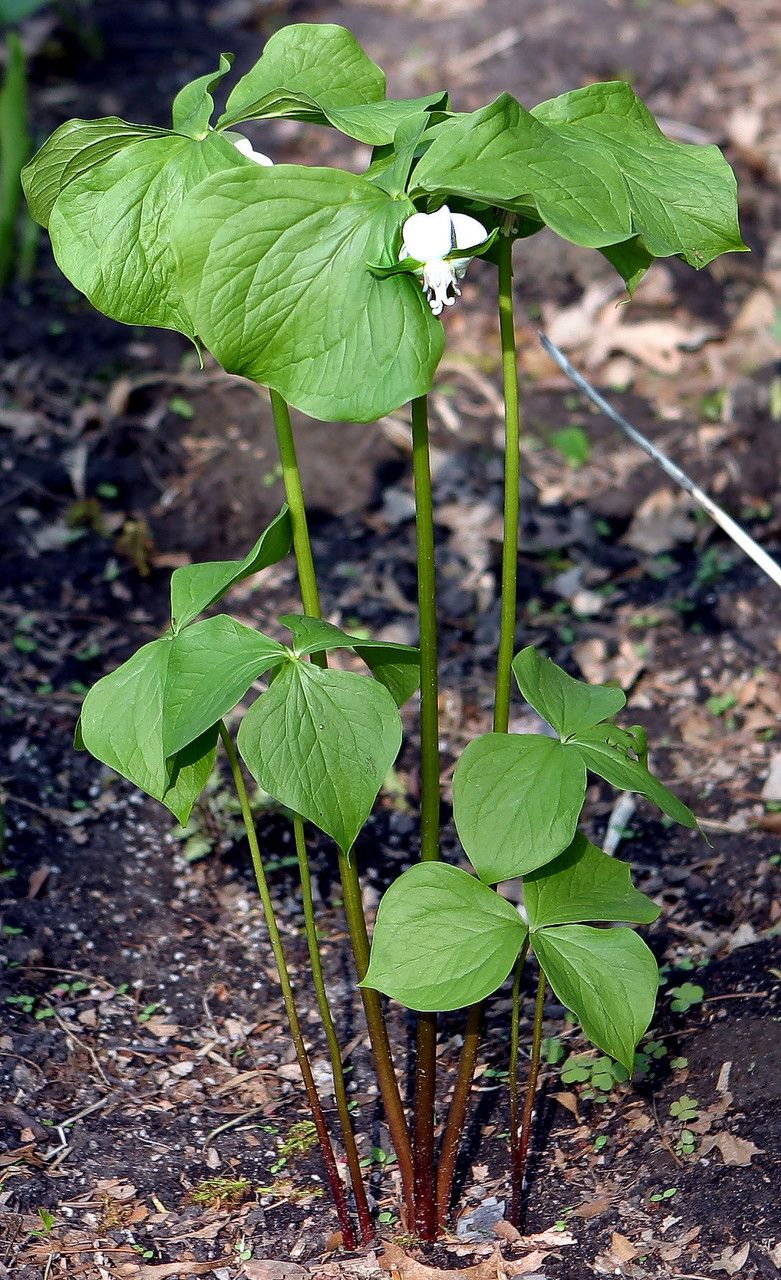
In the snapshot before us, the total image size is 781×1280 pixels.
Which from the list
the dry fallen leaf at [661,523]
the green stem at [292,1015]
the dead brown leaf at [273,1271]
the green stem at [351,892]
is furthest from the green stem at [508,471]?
the dry fallen leaf at [661,523]

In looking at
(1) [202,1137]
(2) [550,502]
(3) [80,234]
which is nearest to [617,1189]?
(1) [202,1137]

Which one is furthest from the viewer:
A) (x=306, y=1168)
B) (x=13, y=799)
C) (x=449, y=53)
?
(x=449, y=53)

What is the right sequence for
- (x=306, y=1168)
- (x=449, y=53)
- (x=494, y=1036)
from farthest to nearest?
(x=449, y=53) → (x=494, y=1036) → (x=306, y=1168)

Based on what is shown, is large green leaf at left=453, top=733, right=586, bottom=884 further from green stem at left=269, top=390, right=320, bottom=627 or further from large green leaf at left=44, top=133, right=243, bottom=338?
large green leaf at left=44, top=133, right=243, bottom=338

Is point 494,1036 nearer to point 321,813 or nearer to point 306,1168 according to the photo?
point 306,1168

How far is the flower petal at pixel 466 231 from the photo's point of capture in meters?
1.14

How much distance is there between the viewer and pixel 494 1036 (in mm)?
2018

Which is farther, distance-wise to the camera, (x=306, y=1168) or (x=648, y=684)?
(x=648, y=684)

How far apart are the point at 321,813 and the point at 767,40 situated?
5.14m

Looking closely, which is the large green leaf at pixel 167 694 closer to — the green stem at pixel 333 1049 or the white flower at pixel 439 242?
the green stem at pixel 333 1049

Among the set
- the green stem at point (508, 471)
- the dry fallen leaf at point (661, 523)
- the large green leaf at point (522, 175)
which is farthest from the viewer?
the dry fallen leaf at point (661, 523)

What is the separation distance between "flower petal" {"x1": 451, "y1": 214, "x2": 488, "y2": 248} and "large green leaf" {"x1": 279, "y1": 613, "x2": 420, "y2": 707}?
1.32ft

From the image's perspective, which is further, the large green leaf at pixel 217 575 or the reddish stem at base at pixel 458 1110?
the reddish stem at base at pixel 458 1110

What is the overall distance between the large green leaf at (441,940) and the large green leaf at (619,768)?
20 centimetres
